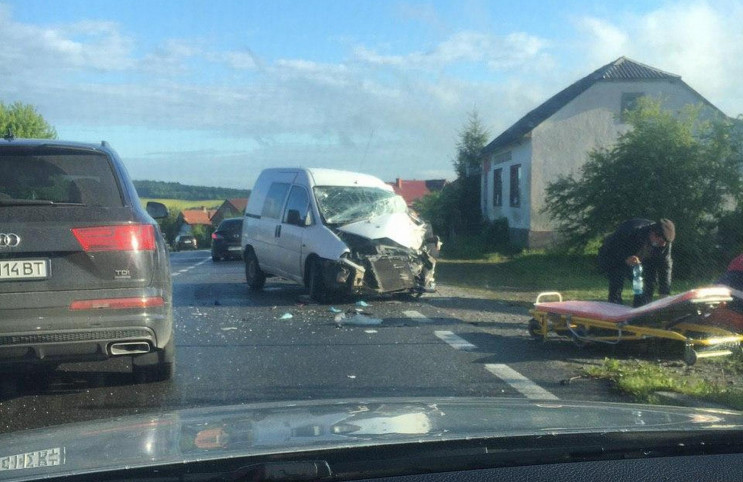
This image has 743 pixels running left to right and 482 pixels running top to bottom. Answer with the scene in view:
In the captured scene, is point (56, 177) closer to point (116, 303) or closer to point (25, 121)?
point (116, 303)

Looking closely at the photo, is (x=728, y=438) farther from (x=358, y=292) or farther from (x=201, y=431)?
(x=358, y=292)

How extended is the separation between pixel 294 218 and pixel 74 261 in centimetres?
845

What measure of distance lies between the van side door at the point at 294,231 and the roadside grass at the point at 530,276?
3548 mm

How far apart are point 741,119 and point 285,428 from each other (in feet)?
71.5

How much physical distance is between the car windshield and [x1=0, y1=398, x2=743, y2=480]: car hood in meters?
10.6

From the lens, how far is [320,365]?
8.26m

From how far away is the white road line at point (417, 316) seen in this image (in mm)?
11773

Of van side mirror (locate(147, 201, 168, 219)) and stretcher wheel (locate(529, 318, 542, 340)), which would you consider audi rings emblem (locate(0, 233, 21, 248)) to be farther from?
stretcher wheel (locate(529, 318, 542, 340))

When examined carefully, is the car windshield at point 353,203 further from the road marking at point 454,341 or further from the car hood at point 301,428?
the car hood at point 301,428

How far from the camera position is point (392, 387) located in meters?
7.19

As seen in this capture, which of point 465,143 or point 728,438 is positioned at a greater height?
point 465,143

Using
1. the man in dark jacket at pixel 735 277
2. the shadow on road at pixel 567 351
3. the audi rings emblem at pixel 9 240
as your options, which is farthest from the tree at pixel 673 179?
the audi rings emblem at pixel 9 240

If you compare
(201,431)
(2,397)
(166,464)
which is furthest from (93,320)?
(166,464)

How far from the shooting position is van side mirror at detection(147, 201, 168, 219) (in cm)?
826
